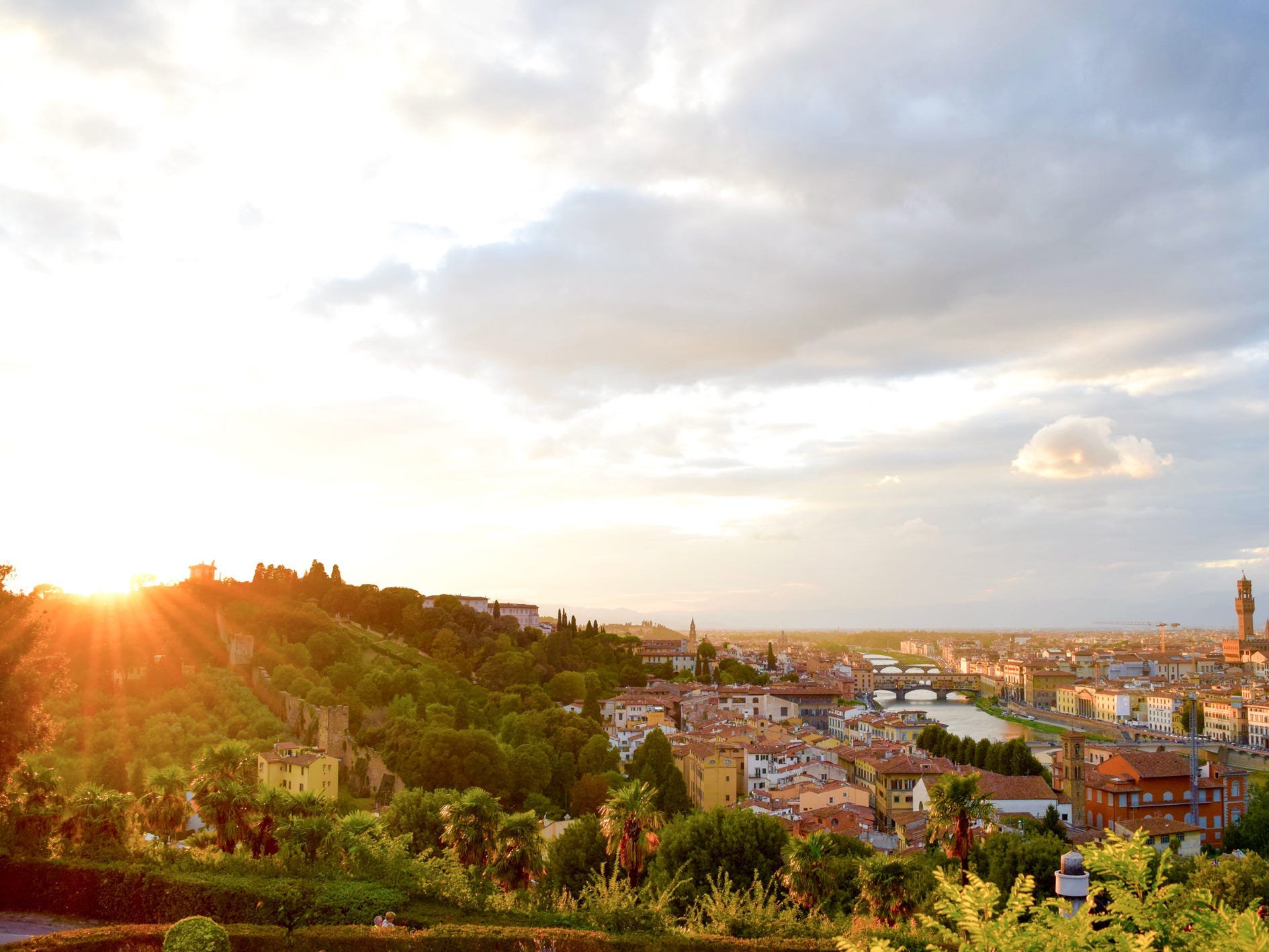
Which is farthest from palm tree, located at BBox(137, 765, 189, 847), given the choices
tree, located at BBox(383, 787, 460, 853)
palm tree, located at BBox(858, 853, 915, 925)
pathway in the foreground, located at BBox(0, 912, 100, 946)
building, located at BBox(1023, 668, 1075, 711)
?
building, located at BBox(1023, 668, 1075, 711)

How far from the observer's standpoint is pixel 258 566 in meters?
62.1

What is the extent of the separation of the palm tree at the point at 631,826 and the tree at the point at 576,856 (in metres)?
5.49

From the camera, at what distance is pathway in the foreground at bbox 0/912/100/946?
11.2 m

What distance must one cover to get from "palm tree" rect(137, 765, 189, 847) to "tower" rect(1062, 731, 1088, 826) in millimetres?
39195

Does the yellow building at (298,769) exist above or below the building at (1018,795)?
above

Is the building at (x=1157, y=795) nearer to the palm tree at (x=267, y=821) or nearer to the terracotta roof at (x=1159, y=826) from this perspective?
the terracotta roof at (x=1159, y=826)

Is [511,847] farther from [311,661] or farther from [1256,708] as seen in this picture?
[1256,708]

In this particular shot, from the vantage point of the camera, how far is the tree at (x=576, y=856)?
22.0 meters

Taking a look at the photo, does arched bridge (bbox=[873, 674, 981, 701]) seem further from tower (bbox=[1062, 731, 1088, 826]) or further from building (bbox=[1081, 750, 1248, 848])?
tower (bbox=[1062, 731, 1088, 826])

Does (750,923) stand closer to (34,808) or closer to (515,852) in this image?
(515,852)

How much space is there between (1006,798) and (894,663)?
151829mm

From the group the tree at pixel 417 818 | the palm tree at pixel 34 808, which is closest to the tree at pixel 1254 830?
the tree at pixel 417 818

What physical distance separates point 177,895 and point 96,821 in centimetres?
288

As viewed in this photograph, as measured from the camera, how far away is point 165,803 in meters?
17.5
